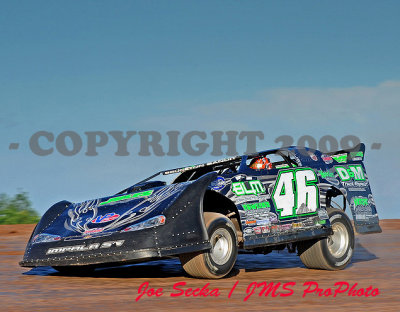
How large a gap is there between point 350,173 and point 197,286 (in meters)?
3.53

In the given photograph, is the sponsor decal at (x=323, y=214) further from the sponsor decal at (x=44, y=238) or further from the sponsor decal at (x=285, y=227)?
the sponsor decal at (x=44, y=238)

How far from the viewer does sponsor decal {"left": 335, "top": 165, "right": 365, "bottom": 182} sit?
9828mm

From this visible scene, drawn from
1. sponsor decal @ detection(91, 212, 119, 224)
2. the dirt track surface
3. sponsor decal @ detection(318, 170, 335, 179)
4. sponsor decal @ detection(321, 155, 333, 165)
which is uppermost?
sponsor decal @ detection(321, 155, 333, 165)

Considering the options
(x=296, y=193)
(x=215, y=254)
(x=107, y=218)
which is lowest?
(x=215, y=254)

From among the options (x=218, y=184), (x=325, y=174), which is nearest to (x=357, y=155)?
(x=325, y=174)

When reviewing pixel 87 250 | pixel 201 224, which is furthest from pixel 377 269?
pixel 87 250

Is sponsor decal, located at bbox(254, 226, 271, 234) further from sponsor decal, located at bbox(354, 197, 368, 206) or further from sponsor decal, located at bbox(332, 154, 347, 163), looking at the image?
sponsor decal, located at bbox(332, 154, 347, 163)

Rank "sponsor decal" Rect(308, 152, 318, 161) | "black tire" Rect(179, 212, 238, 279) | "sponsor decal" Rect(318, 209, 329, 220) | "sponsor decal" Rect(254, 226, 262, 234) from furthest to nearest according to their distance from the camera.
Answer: "sponsor decal" Rect(308, 152, 318, 161) → "sponsor decal" Rect(318, 209, 329, 220) → "sponsor decal" Rect(254, 226, 262, 234) → "black tire" Rect(179, 212, 238, 279)

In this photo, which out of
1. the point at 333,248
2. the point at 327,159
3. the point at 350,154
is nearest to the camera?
the point at 333,248

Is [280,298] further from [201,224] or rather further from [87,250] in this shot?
[87,250]

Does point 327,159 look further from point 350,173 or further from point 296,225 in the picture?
point 296,225

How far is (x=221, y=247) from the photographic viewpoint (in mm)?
8125

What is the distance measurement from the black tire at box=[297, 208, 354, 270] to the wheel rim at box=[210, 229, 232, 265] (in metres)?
1.75

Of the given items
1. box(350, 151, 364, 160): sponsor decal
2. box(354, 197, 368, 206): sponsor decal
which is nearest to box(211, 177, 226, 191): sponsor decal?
box(354, 197, 368, 206): sponsor decal
